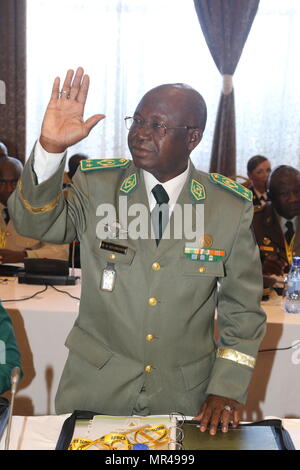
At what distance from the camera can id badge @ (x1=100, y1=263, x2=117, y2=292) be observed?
5.36 ft

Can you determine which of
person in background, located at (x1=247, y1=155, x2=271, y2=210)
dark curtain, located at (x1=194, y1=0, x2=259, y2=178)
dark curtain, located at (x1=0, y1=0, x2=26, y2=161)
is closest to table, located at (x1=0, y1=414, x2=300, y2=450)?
person in background, located at (x1=247, y1=155, x2=271, y2=210)

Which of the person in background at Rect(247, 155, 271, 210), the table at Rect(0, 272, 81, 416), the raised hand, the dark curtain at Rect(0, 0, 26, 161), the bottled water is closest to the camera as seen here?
the raised hand

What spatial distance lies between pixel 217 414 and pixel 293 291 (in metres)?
1.87

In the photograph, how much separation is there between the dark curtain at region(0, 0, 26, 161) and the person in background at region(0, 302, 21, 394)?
487cm

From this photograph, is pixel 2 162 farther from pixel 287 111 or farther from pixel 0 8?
pixel 287 111

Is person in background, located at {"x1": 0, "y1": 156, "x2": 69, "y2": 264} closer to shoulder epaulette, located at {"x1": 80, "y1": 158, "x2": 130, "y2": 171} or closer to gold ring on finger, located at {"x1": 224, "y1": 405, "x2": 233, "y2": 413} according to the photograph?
shoulder epaulette, located at {"x1": 80, "y1": 158, "x2": 130, "y2": 171}

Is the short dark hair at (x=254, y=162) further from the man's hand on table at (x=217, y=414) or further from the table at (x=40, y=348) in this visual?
the man's hand on table at (x=217, y=414)

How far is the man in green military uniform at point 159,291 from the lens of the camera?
163cm

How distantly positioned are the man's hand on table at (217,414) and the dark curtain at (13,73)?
5280 mm

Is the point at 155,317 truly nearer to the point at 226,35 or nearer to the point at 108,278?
the point at 108,278

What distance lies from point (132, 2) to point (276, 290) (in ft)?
13.7

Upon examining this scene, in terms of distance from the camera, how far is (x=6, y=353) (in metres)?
1.76

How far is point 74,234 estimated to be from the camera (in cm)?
166
